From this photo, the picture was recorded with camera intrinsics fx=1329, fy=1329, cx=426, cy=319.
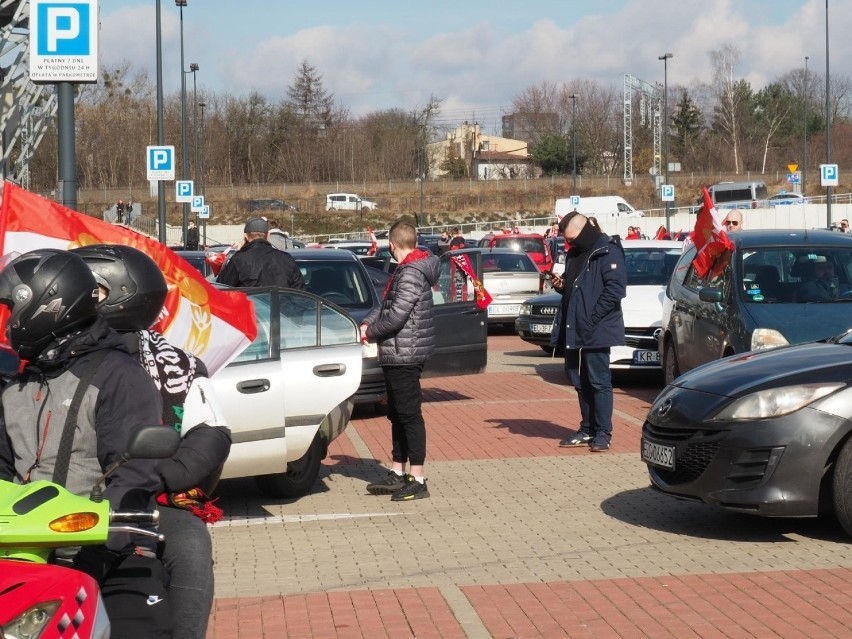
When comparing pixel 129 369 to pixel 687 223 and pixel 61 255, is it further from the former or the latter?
pixel 687 223

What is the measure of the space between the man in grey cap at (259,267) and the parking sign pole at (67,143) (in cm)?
318

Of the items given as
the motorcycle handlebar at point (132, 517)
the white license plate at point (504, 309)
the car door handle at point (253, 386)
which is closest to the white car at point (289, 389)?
the car door handle at point (253, 386)

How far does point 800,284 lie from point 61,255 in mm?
9432

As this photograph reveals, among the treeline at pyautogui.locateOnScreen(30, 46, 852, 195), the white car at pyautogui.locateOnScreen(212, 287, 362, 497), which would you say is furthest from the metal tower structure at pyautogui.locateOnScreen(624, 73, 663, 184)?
the white car at pyautogui.locateOnScreen(212, 287, 362, 497)

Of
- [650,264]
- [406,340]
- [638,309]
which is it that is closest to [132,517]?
[406,340]

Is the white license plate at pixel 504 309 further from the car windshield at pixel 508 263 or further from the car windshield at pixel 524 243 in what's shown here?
the car windshield at pixel 524 243

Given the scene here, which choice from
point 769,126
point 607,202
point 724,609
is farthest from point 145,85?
point 724,609

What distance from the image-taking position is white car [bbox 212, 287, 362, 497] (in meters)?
8.31

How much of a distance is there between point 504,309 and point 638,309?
318 inches

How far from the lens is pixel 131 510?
3.45 meters

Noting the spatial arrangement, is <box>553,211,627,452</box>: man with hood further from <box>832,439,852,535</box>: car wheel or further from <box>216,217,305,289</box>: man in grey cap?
<box>832,439,852,535</box>: car wheel

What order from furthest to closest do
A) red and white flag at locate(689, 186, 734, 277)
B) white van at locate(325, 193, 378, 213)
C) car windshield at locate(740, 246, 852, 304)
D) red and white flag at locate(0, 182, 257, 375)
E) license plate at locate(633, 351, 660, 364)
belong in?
white van at locate(325, 193, 378, 213), license plate at locate(633, 351, 660, 364), red and white flag at locate(689, 186, 734, 277), car windshield at locate(740, 246, 852, 304), red and white flag at locate(0, 182, 257, 375)

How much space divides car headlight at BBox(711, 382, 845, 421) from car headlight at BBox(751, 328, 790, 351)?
3792mm

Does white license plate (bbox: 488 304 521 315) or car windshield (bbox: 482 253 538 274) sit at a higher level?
car windshield (bbox: 482 253 538 274)
